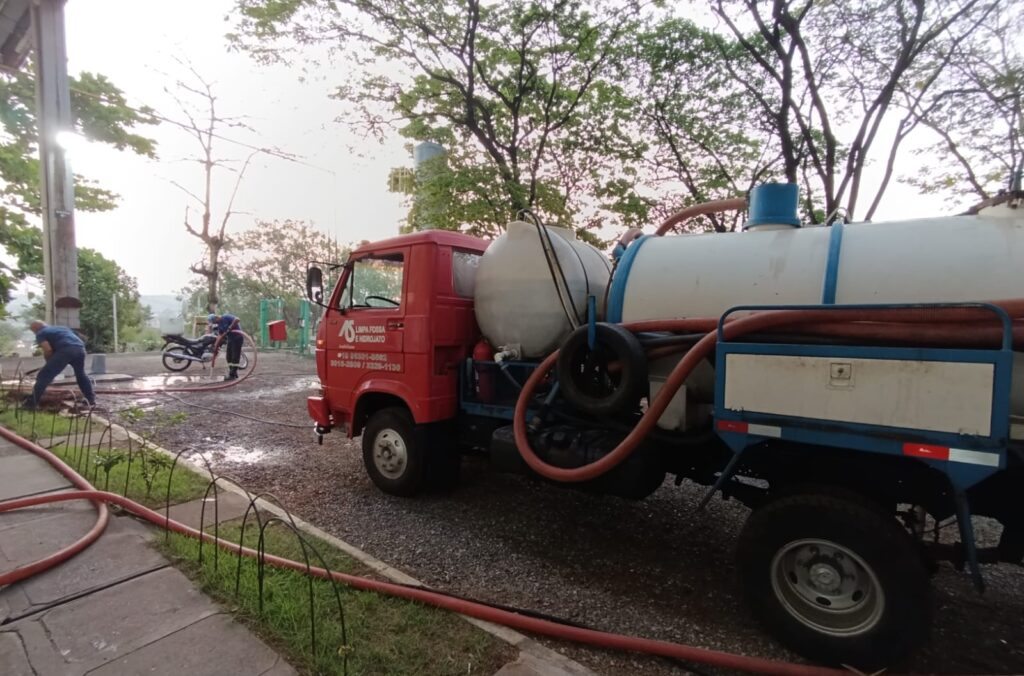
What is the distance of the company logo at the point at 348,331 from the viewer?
4.65 metres

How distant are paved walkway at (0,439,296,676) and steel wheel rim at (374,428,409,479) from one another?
1.74 metres

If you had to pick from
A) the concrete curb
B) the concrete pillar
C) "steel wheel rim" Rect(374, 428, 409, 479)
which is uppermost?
the concrete pillar

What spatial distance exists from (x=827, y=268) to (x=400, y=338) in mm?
3083

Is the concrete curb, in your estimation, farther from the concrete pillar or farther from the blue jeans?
the concrete pillar

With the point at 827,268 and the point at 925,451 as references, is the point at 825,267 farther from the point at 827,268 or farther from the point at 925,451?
the point at 925,451

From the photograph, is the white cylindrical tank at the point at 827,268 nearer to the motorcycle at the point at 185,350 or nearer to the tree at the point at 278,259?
the motorcycle at the point at 185,350

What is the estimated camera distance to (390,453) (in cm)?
445

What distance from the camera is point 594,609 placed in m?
2.80

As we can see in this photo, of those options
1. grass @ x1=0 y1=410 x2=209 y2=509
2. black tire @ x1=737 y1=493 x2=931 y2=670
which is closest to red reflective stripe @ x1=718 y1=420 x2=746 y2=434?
black tire @ x1=737 y1=493 x2=931 y2=670

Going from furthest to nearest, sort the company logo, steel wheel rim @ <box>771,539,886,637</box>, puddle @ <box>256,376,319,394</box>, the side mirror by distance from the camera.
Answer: puddle @ <box>256,376,319,394</box>
the company logo
the side mirror
steel wheel rim @ <box>771,539,886,637</box>

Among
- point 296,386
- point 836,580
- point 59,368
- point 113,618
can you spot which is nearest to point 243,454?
point 113,618

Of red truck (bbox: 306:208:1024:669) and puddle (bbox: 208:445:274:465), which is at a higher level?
red truck (bbox: 306:208:1024:669)

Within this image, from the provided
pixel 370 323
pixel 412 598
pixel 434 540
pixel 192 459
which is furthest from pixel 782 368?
pixel 192 459

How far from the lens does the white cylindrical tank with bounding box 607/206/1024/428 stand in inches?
92.0
